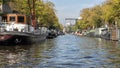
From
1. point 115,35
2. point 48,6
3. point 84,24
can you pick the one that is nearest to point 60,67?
point 115,35

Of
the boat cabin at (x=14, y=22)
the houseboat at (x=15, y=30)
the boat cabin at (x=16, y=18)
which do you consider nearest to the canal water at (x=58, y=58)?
the houseboat at (x=15, y=30)

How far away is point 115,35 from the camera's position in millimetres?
83875

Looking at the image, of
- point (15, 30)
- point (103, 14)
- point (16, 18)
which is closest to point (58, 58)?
point (15, 30)

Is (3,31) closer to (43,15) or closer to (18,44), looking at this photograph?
(18,44)

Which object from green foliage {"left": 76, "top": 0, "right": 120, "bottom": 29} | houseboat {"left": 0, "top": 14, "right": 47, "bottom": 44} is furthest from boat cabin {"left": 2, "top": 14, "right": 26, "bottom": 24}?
green foliage {"left": 76, "top": 0, "right": 120, "bottom": 29}

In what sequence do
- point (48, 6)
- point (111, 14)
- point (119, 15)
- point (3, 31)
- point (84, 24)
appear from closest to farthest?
point (3, 31), point (119, 15), point (111, 14), point (48, 6), point (84, 24)

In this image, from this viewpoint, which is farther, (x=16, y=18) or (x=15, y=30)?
(x=16, y=18)

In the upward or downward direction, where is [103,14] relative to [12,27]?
upward

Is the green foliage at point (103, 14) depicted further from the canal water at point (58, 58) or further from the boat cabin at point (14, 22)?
the canal water at point (58, 58)

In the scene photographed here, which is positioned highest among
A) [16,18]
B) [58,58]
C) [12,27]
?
[16,18]

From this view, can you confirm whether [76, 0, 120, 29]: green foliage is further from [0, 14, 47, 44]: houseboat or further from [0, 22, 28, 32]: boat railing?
[0, 22, 28, 32]: boat railing

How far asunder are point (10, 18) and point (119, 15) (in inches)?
951

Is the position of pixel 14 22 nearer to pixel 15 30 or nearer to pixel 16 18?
pixel 16 18

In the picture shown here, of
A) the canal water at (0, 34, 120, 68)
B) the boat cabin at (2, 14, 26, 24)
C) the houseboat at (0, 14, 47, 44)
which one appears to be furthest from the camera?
the boat cabin at (2, 14, 26, 24)
